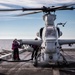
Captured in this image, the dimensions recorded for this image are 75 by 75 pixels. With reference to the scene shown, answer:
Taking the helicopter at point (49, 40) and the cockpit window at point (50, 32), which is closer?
the helicopter at point (49, 40)

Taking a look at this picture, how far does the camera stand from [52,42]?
15.6m

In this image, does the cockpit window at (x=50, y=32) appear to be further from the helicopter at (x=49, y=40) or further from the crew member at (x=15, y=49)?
the crew member at (x=15, y=49)

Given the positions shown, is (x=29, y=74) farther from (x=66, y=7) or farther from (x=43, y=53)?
(x=66, y=7)

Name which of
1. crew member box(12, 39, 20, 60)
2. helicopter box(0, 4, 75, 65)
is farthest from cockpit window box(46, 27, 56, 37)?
crew member box(12, 39, 20, 60)

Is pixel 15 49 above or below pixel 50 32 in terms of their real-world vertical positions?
below

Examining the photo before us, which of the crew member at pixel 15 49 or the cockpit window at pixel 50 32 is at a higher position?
the cockpit window at pixel 50 32

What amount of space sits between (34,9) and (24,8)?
937 mm

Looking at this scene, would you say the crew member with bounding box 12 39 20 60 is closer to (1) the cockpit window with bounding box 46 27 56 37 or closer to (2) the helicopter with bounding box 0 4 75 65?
(2) the helicopter with bounding box 0 4 75 65

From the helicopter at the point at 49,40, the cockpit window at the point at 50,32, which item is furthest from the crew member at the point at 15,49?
the cockpit window at the point at 50,32

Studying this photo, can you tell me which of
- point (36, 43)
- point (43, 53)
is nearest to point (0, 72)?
point (43, 53)

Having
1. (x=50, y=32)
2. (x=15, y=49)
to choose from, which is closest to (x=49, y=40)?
(x=50, y=32)

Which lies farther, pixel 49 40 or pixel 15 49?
pixel 15 49

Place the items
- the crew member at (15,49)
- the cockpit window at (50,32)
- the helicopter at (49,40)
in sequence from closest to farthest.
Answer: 1. the helicopter at (49,40)
2. the cockpit window at (50,32)
3. the crew member at (15,49)

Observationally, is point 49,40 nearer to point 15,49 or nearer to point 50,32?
point 50,32
